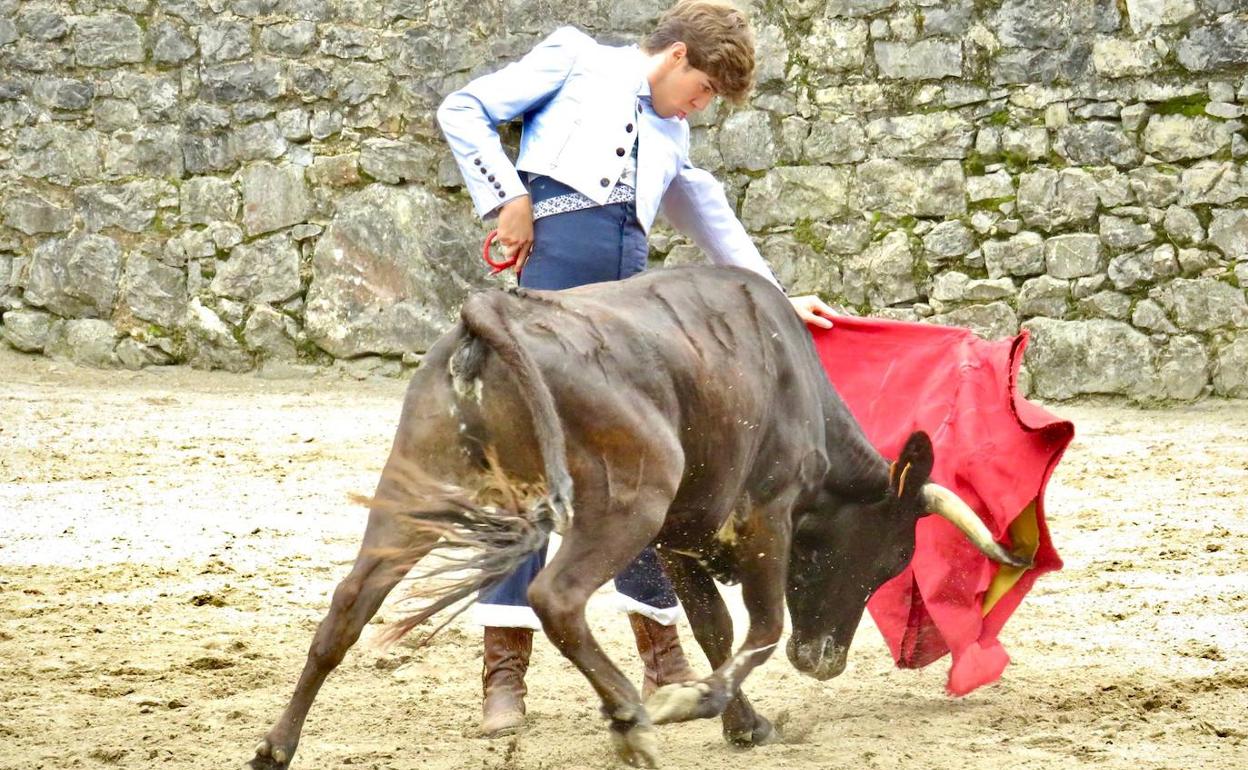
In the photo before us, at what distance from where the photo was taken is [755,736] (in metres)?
3.29

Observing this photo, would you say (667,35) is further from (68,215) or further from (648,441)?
(68,215)

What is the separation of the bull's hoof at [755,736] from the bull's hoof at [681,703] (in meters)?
0.42

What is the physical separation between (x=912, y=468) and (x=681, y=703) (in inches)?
39.9

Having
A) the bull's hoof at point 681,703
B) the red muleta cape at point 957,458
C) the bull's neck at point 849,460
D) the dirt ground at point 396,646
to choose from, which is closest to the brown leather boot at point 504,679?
the dirt ground at point 396,646

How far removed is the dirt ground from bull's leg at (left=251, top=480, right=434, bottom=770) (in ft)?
0.93

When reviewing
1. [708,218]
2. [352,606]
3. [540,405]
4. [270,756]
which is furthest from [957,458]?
[270,756]

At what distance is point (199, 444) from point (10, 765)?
3.55m

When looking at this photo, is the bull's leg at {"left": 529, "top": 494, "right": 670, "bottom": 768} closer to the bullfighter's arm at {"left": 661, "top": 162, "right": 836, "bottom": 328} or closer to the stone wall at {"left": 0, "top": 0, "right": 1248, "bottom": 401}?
the bullfighter's arm at {"left": 661, "top": 162, "right": 836, "bottom": 328}

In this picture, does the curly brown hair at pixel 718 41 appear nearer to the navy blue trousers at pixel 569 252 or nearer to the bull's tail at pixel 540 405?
the navy blue trousers at pixel 569 252

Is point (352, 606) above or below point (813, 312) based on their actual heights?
below

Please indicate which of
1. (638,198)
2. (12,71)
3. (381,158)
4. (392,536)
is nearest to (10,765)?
(392,536)

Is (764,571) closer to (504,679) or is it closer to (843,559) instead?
(843,559)

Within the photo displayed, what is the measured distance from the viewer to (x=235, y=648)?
12.7 ft

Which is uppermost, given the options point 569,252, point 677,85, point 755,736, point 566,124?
point 677,85
